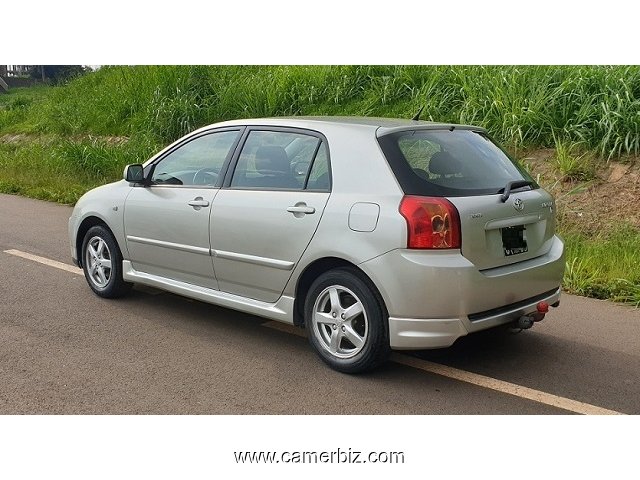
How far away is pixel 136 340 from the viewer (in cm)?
498

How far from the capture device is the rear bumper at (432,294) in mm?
3898

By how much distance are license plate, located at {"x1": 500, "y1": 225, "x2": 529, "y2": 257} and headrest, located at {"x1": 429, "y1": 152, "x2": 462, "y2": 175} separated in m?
0.48

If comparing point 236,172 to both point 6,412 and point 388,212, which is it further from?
point 6,412

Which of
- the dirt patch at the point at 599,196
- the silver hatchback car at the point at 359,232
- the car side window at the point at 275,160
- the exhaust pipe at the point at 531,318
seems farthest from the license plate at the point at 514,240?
the dirt patch at the point at 599,196

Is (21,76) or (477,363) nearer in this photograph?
(477,363)

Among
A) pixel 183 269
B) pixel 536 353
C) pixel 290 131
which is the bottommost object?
pixel 536 353

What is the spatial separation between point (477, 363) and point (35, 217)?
7640 mm

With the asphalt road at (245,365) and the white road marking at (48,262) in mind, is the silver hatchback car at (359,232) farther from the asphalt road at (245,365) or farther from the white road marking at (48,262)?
the white road marking at (48,262)

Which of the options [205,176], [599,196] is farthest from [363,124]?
[599,196]

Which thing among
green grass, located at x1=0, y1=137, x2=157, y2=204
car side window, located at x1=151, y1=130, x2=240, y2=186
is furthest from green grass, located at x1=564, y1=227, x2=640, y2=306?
green grass, located at x1=0, y1=137, x2=157, y2=204

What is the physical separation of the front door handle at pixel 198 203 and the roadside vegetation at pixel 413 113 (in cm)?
346

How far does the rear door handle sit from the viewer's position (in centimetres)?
439

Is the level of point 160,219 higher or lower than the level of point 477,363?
higher

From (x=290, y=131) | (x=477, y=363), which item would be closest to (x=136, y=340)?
(x=290, y=131)
